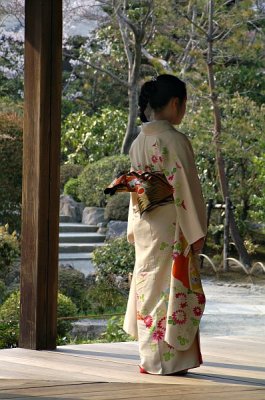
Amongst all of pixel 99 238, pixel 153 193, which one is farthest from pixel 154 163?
pixel 99 238

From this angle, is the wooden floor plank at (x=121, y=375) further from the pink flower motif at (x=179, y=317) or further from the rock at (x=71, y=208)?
the rock at (x=71, y=208)

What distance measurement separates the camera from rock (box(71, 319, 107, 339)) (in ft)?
24.5

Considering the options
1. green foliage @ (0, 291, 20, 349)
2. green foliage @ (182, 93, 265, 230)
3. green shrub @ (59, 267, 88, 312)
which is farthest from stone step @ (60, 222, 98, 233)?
green foliage @ (0, 291, 20, 349)

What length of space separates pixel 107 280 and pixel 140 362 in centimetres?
429

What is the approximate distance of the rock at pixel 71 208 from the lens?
12.5 m

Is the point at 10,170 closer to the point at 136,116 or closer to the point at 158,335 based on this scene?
the point at 136,116

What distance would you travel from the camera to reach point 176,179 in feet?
13.4

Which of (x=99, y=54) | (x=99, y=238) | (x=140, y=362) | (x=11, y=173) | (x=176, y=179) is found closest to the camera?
(x=176, y=179)

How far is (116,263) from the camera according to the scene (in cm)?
877

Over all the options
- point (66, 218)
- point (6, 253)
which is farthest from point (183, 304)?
point (66, 218)

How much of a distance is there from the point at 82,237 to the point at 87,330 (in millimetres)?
4057

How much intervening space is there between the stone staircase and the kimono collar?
18.7ft

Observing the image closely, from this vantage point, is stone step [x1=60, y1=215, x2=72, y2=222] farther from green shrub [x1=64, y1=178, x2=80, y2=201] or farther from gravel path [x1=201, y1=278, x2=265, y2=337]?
gravel path [x1=201, y1=278, x2=265, y2=337]

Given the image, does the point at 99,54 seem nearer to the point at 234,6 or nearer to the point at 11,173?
the point at 234,6
